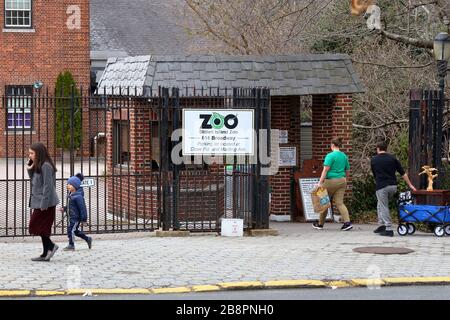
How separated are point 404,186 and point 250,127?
18.7ft

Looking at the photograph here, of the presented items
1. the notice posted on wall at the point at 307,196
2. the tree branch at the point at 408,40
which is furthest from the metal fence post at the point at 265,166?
the tree branch at the point at 408,40

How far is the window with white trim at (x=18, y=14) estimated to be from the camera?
120 ft

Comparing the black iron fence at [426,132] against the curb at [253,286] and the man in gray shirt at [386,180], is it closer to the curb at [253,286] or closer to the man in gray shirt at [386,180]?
the man in gray shirt at [386,180]

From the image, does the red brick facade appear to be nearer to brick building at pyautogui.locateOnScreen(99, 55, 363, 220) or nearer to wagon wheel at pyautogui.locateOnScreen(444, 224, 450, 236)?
brick building at pyautogui.locateOnScreen(99, 55, 363, 220)

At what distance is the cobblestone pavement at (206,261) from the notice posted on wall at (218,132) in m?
1.49

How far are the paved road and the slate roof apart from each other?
1274 inches

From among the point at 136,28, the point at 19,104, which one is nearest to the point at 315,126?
the point at 19,104

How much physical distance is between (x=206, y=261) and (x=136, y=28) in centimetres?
3459

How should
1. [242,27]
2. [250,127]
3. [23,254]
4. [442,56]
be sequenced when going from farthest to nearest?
1. [242,27]
2. [442,56]
3. [250,127]
4. [23,254]

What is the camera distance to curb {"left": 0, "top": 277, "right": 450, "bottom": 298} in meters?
10.6

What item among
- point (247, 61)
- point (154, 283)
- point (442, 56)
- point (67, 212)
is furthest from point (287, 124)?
point (154, 283)

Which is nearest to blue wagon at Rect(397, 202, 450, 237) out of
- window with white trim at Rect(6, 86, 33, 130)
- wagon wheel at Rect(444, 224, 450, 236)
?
wagon wheel at Rect(444, 224, 450, 236)

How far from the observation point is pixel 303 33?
91.5ft

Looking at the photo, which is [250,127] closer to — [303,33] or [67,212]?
[67,212]
